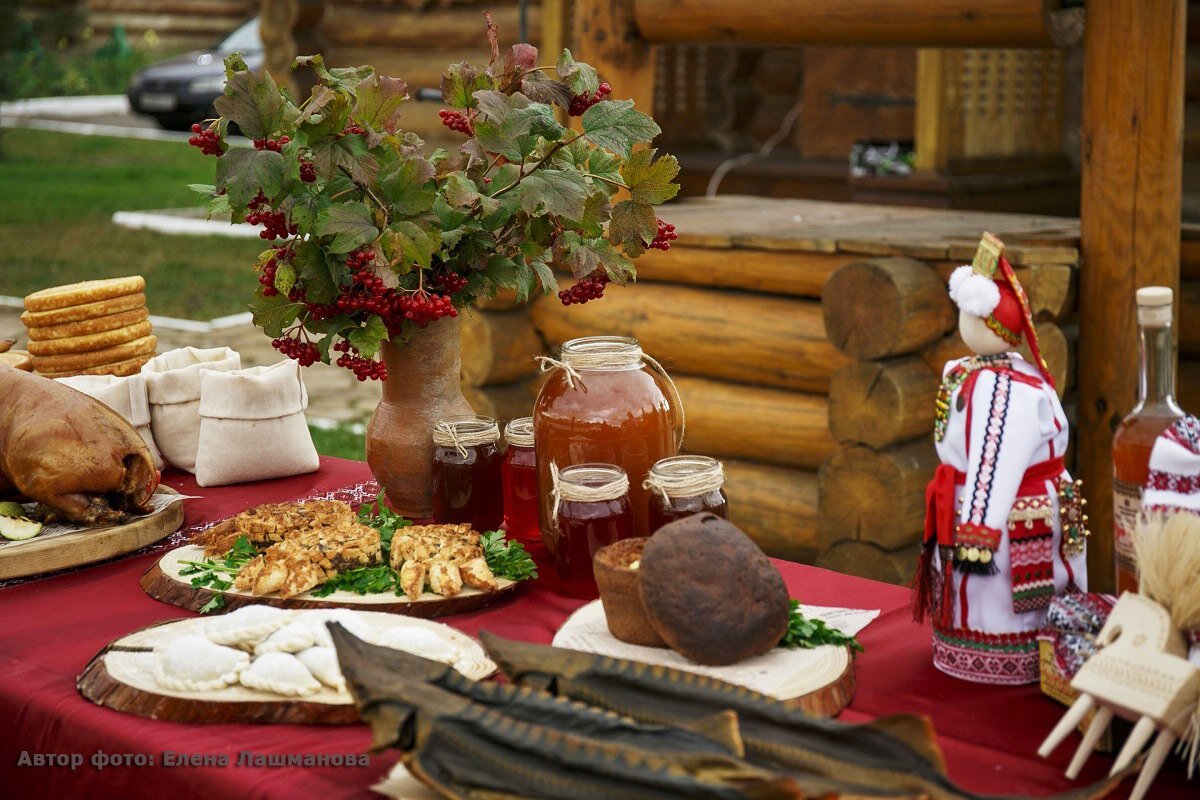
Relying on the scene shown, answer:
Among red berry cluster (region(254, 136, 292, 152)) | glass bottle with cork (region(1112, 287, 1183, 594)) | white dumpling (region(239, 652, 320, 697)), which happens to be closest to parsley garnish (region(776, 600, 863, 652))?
glass bottle with cork (region(1112, 287, 1183, 594))

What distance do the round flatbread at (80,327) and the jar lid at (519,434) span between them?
1.03 meters

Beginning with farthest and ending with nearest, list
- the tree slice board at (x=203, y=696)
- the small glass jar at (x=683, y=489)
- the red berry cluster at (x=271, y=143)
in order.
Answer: the red berry cluster at (x=271, y=143)
the small glass jar at (x=683, y=489)
the tree slice board at (x=203, y=696)

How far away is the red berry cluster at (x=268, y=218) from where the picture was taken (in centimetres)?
201

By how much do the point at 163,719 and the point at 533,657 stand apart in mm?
464

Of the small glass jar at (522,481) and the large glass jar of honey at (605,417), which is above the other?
the large glass jar of honey at (605,417)

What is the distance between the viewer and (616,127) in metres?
2.11

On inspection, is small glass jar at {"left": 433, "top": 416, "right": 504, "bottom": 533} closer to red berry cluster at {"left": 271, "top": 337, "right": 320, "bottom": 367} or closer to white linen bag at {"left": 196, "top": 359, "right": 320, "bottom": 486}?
red berry cluster at {"left": 271, "top": 337, "right": 320, "bottom": 367}

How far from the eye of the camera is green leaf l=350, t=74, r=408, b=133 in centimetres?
204

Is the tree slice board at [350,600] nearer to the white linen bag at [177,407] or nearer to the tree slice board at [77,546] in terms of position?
the tree slice board at [77,546]

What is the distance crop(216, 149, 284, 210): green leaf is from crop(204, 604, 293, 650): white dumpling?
0.59 metres

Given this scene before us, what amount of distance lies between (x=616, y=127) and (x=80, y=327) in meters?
1.28

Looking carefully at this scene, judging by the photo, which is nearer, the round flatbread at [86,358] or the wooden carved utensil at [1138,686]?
the wooden carved utensil at [1138,686]

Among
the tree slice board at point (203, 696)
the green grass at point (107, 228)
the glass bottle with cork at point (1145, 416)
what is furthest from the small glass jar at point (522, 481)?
the green grass at point (107, 228)

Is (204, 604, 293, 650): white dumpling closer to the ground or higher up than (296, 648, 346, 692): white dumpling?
higher up
